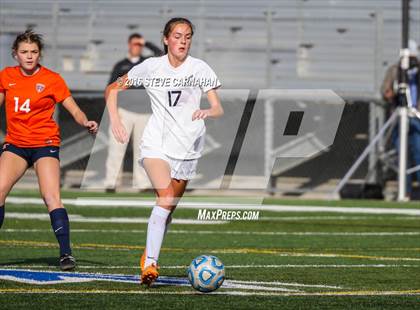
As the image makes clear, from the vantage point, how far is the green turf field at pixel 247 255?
23.9 feet

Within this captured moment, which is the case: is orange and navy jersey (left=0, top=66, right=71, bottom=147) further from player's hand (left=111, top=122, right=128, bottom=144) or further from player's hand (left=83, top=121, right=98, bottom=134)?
player's hand (left=111, top=122, right=128, bottom=144)

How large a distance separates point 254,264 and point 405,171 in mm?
9869

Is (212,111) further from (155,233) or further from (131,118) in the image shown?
(131,118)

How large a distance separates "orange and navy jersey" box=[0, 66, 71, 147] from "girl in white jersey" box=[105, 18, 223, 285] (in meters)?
0.71

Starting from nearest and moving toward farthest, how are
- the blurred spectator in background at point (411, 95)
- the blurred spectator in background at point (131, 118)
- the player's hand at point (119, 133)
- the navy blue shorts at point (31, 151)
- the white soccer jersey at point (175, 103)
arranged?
the player's hand at point (119, 133), the white soccer jersey at point (175, 103), the navy blue shorts at point (31, 151), the blurred spectator in background at point (411, 95), the blurred spectator in background at point (131, 118)

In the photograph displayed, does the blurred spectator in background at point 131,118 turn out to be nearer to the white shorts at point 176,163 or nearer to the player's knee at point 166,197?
the white shorts at point 176,163

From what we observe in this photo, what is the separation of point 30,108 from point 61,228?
0.95 m

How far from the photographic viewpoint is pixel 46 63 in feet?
75.2

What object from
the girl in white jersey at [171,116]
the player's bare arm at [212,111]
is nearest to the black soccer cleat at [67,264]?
the girl in white jersey at [171,116]

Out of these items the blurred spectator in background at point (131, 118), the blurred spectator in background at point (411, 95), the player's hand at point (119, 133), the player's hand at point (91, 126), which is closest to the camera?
the player's hand at point (119, 133)

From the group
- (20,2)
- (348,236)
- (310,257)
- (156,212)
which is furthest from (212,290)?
(20,2)

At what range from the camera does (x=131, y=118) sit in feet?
65.6

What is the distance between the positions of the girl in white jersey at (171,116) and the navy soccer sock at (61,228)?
3.05ft

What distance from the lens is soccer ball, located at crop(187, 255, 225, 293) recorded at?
7.57 metres
